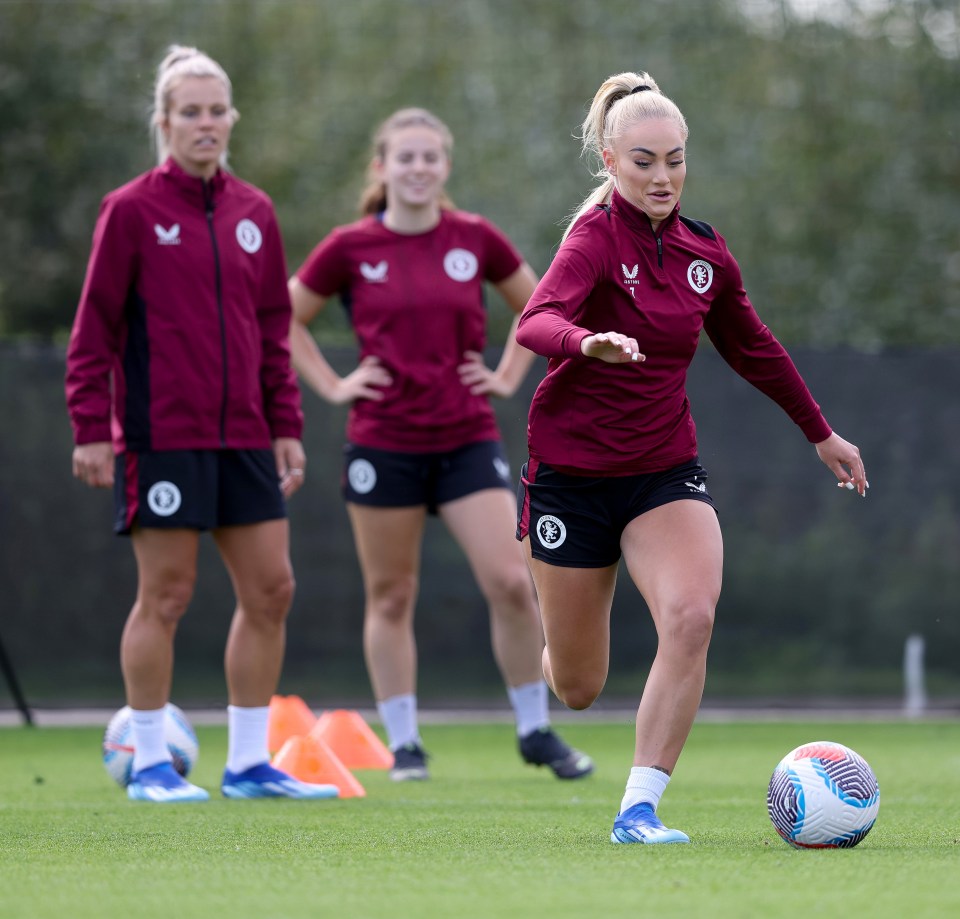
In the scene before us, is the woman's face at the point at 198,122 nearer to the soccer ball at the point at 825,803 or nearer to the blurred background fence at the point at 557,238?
the soccer ball at the point at 825,803

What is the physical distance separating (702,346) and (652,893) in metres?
7.99

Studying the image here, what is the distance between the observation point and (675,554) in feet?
14.8

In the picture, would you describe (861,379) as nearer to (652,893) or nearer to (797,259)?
(797,259)

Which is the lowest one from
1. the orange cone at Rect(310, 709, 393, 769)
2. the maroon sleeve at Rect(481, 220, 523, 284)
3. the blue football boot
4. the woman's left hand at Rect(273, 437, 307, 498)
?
the orange cone at Rect(310, 709, 393, 769)

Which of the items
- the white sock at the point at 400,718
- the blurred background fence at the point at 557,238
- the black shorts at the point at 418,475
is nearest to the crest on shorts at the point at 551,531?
the black shorts at the point at 418,475

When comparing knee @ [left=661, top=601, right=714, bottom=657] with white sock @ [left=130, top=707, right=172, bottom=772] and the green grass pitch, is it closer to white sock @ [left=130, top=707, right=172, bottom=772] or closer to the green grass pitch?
the green grass pitch

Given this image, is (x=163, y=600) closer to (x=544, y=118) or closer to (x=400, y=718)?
(x=400, y=718)

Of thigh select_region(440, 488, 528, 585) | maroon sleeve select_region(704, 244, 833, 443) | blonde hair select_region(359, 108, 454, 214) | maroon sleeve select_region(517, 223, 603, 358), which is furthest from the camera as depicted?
blonde hair select_region(359, 108, 454, 214)

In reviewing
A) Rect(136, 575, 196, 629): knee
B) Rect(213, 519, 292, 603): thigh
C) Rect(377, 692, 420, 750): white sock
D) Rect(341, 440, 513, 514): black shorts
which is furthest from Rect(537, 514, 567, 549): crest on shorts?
Rect(377, 692, 420, 750): white sock

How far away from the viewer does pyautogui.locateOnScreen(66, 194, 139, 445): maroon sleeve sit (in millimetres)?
5660

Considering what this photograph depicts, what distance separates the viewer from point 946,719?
32.3ft

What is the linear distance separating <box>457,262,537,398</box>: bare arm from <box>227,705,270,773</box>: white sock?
1678 millimetres

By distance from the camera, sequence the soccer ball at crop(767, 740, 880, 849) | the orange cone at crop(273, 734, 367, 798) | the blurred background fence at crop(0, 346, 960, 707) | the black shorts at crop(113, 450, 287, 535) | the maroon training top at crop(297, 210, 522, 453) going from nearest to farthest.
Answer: the soccer ball at crop(767, 740, 880, 849) → the black shorts at crop(113, 450, 287, 535) → the orange cone at crop(273, 734, 367, 798) → the maroon training top at crop(297, 210, 522, 453) → the blurred background fence at crop(0, 346, 960, 707)

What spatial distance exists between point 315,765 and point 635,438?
7.45ft
